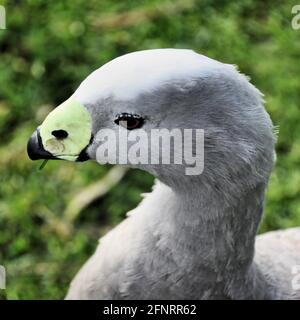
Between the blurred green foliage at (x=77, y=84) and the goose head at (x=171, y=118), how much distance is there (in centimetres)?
108

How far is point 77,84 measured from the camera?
3.12 m

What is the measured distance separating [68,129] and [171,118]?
22 centimetres

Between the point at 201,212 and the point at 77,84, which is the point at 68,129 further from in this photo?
the point at 77,84

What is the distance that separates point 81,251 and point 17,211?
0.28m

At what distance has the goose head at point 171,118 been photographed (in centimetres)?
151

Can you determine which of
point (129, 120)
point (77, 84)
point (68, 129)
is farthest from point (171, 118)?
point (77, 84)

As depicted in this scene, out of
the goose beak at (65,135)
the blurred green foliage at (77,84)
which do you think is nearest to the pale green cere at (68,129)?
the goose beak at (65,135)

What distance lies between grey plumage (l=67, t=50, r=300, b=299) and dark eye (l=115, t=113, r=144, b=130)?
0.01 metres

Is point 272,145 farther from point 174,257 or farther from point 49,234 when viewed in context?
point 49,234

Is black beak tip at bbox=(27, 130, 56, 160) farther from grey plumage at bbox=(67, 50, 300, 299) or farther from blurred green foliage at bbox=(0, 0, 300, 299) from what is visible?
blurred green foliage at bbox=(0, 0, 300, 299)

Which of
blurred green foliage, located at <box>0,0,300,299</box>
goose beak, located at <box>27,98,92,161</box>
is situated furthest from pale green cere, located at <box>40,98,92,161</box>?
blurred green foliage, located at <box>0,0,300,299</box>

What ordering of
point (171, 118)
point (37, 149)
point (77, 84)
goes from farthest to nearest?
point (77, 84) < point (37, 149) < point (171, 118)

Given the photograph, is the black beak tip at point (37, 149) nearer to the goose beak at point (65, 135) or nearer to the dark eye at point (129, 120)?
the goose beak at point (65, 135)

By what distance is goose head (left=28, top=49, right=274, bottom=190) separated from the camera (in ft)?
4.95
